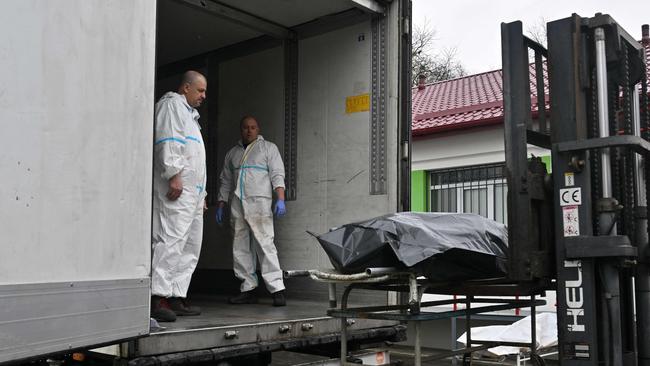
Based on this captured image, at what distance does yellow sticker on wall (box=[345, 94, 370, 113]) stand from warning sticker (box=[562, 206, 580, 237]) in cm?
241

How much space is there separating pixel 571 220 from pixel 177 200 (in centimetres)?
249

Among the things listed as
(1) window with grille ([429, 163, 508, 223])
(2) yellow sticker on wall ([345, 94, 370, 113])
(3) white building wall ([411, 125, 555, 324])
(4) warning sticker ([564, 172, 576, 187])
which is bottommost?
(4) warning sticker ([564, 172, 576, 187])

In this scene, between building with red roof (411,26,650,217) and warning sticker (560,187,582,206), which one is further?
building with red roof (411,26,650,217)

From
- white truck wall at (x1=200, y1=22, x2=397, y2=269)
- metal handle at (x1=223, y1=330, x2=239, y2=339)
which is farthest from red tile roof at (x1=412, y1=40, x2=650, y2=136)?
metal handle at (x1=223, y1=330, x2=239, y2=339)

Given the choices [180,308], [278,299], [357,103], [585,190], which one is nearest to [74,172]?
[180,308]

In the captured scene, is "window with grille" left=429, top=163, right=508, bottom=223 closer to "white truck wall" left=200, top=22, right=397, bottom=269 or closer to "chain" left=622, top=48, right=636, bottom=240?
"white truck wall" left=200, top=22, right=397, bottom=269

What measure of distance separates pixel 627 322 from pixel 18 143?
10.5 ft

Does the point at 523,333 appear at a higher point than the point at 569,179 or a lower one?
lower

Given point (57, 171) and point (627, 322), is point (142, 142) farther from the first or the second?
point (627, 322)

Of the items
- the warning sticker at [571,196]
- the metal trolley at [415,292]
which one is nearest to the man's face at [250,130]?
the metal trolley at [415,292]

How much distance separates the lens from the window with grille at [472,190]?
1198cm

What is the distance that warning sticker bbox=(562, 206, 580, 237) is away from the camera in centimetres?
346

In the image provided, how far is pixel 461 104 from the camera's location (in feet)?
43.9

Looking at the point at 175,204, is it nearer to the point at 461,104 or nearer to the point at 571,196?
the point at 571,196
